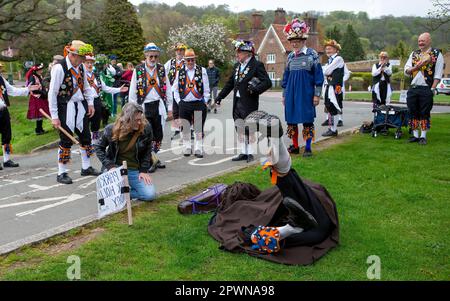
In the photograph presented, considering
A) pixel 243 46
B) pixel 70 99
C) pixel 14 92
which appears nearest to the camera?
pixel 70 99

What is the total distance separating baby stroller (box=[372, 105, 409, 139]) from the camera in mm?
11375

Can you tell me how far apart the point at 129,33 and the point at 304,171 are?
3772 centimetres

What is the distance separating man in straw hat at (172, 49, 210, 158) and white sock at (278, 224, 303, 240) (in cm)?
545

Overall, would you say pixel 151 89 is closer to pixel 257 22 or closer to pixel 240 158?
pixel 240 158

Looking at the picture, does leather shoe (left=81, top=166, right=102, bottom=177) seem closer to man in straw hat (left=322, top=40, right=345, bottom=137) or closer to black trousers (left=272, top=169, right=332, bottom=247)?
black trousers (left=272, top=169, right=332, bottom=247)

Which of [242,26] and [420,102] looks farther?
[242,26]

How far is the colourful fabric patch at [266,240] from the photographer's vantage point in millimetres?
4741

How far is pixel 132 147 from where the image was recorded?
666cm

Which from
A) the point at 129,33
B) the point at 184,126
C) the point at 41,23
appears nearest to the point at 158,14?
the point at 129,33

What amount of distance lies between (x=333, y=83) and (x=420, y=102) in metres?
2.78

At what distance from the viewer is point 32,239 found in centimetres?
526

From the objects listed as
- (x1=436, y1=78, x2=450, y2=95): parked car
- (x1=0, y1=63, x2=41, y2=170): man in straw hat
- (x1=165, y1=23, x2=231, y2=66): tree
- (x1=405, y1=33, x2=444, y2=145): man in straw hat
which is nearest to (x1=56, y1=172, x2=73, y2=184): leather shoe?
(x1=0, y1=63, x2=41, y2=170): man in straw hat

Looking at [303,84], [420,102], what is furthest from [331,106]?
[303,84]
